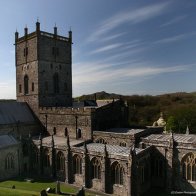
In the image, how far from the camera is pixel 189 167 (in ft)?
88.5

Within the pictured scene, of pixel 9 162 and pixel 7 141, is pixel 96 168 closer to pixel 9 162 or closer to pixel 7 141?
pixel 9 162

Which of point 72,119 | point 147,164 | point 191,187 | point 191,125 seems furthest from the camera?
point 191,125

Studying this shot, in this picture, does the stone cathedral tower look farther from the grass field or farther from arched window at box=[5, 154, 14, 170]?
the grass field

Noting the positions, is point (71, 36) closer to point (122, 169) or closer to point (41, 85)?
point (41, 85)

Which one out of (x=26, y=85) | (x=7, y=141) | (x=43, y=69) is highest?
(x=43, y=69)

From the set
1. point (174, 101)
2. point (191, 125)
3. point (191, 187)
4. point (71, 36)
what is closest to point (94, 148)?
point (191, 187)

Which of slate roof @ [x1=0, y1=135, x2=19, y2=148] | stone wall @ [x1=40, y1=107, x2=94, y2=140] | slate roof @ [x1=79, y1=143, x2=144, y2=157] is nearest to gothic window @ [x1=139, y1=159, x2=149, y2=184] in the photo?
slate roof @ [x1=79, y1=143, x2=144, y2=157]

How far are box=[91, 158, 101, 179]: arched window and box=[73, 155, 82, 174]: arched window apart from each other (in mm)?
1928

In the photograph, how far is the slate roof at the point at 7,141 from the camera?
3362 centimetres

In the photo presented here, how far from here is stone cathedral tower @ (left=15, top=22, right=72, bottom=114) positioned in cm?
4216

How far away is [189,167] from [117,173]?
7.87 meters

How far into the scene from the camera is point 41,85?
42.1m

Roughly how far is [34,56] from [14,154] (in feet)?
55.3

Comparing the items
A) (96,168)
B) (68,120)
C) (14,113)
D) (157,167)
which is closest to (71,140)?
(68,120)
